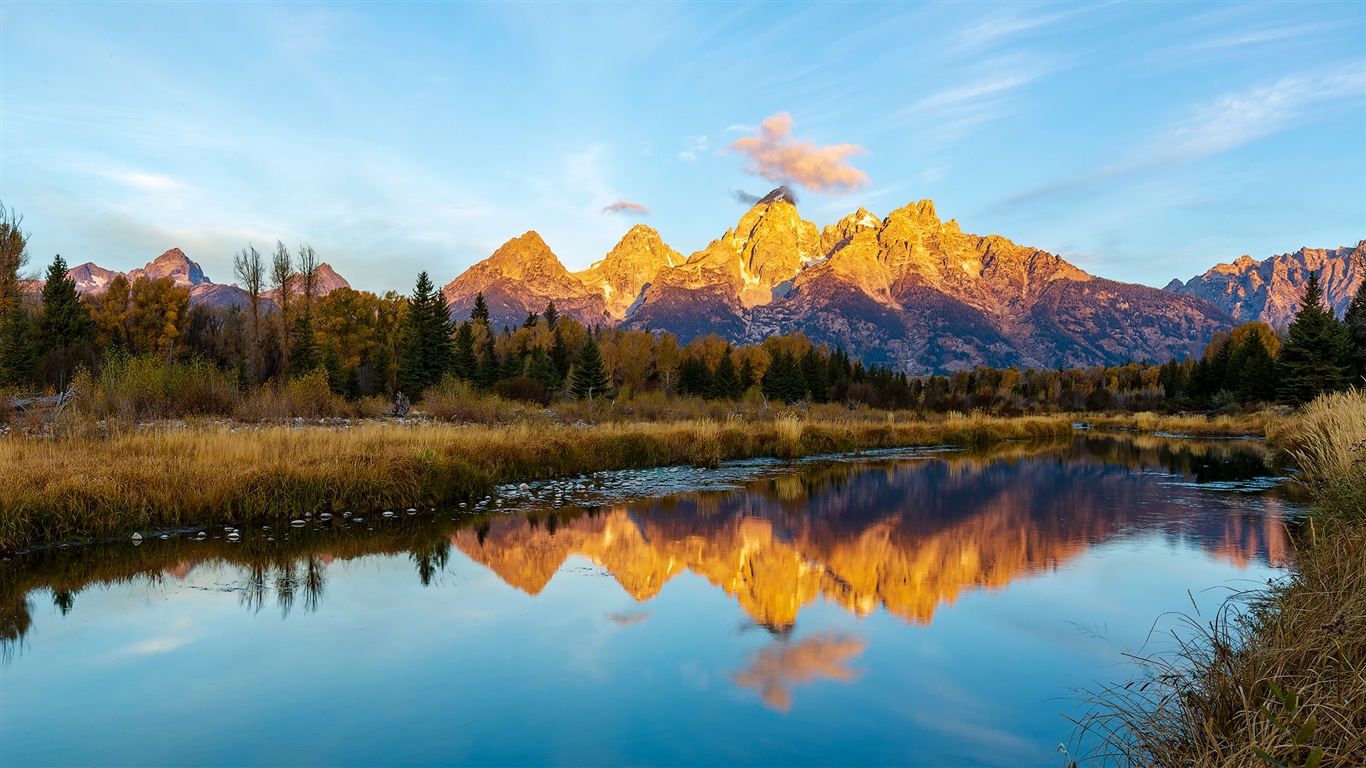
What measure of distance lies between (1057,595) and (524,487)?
12.8m

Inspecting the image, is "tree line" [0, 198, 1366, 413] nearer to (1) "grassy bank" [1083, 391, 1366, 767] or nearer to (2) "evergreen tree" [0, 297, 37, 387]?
(2) "evergreen tree" [0, 297, 37, 387]

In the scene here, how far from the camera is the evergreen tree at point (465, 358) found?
60112mm

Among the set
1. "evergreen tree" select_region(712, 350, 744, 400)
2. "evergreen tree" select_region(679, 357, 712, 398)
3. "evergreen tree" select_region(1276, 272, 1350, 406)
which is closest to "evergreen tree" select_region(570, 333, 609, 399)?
"evergreen tree" select_region(679, 357, 712, 398)

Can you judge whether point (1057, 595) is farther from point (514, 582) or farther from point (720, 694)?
point (514, 582)

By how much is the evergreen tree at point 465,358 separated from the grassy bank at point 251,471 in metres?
38.1

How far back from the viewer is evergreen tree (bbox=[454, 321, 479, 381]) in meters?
60.1

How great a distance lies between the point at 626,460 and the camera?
24.7 m

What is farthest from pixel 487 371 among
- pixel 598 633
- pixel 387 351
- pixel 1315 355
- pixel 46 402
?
pixel 598 633

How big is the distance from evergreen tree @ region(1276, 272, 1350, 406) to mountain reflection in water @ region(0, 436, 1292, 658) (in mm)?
29891

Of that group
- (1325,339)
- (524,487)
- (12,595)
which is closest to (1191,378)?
(1325,339)

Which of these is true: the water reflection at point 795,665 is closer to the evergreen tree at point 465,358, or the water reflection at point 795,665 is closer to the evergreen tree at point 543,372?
the evergreen tree at point 465,358

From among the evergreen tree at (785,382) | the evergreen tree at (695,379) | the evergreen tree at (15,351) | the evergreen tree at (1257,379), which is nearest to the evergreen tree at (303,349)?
the evergreen tree at (15,351)

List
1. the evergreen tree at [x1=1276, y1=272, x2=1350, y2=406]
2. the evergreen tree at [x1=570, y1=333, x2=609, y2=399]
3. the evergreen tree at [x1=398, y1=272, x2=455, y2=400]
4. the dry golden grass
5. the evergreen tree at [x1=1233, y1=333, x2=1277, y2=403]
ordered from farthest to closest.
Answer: the evergreen tree at [x1=570, y1=333, x2=609, y2=399] < the evergreen tree at [x1=1233, y1=333, x2=1277, y2=403] < the evergreen tree at [x1=398, y1=272, x2=455, y2=400] < the dry golden grass < the evergreen tree at [x1=1276, y1=272, x2=1350, y2=406]

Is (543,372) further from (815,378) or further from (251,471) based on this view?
(251,471)
